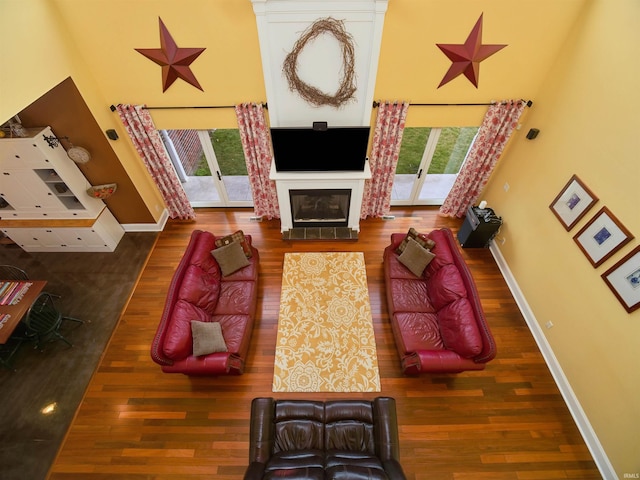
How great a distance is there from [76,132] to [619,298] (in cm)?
790

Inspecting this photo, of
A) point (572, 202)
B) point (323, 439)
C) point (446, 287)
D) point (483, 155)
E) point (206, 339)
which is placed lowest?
point (323, 439)

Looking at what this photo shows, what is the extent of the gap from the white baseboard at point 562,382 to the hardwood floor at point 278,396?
0.08 metres

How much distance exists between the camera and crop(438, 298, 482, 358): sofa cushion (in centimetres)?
400

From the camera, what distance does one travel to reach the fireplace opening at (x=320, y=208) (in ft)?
19.3

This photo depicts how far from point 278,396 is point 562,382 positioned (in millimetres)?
4073

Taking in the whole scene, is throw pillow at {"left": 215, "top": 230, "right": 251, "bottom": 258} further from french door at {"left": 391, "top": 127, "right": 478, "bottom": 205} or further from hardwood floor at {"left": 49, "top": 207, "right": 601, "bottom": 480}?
french door at {"left": 391, "top": 127, "right": 478, "bottom": 205}

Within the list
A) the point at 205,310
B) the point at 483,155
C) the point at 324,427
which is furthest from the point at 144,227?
the point at 483,155

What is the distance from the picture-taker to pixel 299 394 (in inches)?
171

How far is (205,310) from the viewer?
471 cm

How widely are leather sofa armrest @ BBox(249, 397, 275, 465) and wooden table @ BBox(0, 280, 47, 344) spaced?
339cm

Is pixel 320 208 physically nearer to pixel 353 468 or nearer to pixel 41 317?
pixel 353 468

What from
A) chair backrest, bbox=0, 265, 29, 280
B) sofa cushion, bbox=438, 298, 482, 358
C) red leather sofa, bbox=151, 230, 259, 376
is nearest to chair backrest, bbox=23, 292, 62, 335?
chair backrest, bbox=0, 265, 29, 280

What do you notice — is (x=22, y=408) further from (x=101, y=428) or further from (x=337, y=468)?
(x=337, y=468)

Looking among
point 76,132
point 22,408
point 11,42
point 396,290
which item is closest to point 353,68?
point 396,290
